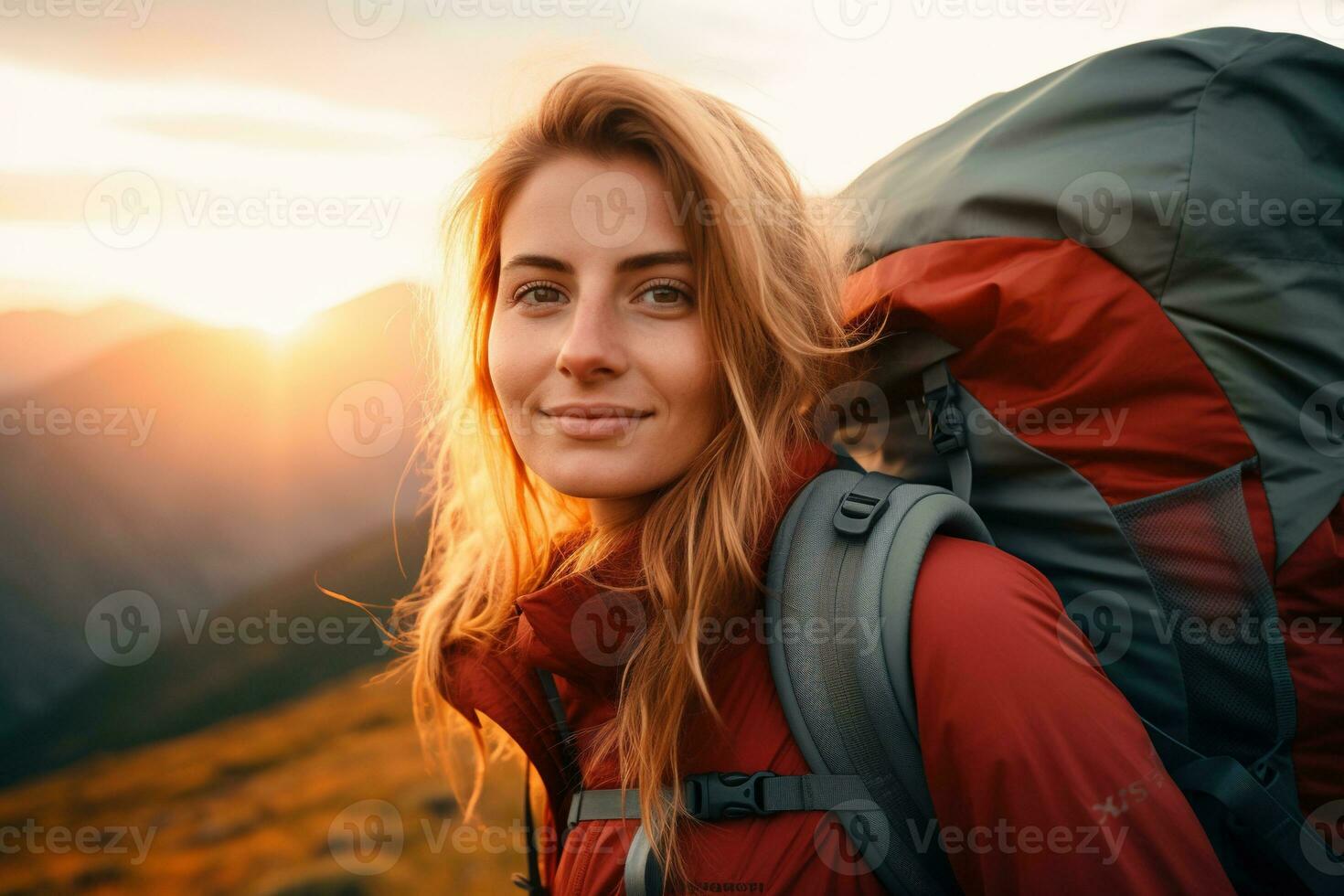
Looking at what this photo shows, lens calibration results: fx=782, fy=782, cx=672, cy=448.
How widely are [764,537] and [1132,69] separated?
99 centimetres

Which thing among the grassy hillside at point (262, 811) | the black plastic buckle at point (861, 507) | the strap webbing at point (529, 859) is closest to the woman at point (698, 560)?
the black plastic buckle at point (861, 507)

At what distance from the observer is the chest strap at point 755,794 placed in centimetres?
120

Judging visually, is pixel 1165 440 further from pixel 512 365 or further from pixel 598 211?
pixel 512 365

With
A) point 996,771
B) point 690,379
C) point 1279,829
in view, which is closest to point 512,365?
point 690,379

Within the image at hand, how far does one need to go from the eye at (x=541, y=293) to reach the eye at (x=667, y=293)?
19cm

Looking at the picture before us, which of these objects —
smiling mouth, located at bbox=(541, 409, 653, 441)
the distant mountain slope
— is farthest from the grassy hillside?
smiling mouth, located at bbox=(541, 409, 653, 441)

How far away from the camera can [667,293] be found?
1486 mm

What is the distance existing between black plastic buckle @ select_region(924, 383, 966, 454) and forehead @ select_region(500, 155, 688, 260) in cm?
55

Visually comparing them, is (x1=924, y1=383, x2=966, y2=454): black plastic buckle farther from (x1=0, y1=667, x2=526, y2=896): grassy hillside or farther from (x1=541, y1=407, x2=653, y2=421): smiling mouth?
(x1=0, y1=667, x2=526, y2=896): grassy hillside

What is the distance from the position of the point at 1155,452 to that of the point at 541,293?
44.1 inches

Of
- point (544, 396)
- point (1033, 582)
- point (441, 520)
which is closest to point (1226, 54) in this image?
point (1033, 582)

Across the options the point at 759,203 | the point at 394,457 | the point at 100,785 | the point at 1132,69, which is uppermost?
the point at 1132,69

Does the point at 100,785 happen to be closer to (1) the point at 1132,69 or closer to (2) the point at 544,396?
(2) the point at 544,396

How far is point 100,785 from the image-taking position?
3.68m
